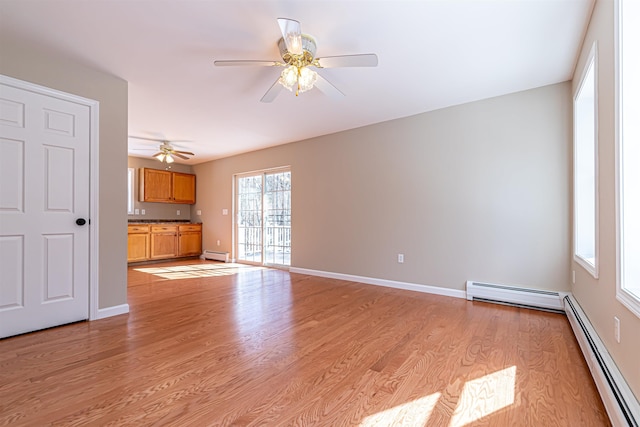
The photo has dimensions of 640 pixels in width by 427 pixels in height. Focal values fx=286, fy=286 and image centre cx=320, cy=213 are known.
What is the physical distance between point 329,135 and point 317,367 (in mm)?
3754

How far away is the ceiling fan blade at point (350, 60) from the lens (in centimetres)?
209

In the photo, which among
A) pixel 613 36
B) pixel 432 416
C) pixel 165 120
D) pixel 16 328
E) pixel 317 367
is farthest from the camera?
pixel 165 120

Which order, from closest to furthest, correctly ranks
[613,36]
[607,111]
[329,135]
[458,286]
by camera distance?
1. [613,36]
2. [607,111]
3. [458,286]
4. [329,135]

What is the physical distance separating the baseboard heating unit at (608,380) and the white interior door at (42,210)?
381 centimetres

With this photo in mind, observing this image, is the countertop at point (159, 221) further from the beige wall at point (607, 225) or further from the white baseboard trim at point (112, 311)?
the beige wall at point (607, 225)

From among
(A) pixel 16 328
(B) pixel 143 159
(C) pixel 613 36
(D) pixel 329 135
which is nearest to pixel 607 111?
(C) pixel 613 36

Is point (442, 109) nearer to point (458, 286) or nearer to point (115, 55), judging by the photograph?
point (458, 286)

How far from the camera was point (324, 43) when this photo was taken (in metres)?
2.31

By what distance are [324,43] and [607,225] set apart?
7.55 ft

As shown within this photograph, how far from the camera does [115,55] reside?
2.50 m

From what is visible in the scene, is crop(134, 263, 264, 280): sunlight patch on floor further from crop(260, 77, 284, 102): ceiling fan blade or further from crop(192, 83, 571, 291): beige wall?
crop(260, 77, 284, 102): ceiling fan blade

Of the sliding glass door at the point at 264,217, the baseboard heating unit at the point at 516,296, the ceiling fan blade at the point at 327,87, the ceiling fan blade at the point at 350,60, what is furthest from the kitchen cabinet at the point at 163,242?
the baseboard heating unit at the point at 516,296

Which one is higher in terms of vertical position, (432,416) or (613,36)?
(613,36)

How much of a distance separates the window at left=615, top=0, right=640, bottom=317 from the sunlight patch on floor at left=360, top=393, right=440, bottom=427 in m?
1.12
